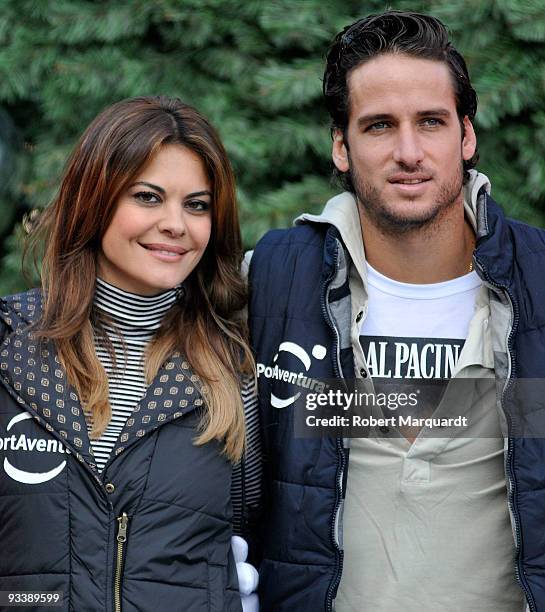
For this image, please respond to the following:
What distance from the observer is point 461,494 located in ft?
8.68

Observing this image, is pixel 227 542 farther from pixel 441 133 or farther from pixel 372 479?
pixel 441 133

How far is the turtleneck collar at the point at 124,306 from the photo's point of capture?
8.65 feet

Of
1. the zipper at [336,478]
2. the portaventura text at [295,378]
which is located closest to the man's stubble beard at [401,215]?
the zipper at [336,478]

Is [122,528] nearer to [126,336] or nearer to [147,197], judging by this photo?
[126,336]

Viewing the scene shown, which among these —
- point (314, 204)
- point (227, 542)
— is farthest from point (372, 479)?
point (314, 204)

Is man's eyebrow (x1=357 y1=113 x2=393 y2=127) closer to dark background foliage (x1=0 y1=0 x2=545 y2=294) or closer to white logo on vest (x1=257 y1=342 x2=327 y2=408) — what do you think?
white logo on vest (x1=257 y1=342 x2=327 y2=408)

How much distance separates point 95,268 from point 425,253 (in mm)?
939

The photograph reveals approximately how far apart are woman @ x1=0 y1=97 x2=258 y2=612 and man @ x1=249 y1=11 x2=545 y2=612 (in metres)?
0.19

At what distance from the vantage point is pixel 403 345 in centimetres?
276

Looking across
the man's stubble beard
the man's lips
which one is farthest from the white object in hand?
the man's lips

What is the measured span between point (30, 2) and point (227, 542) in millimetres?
2433

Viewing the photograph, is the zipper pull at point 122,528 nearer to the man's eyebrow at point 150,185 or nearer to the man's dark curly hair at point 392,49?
the man's eyebrow at point 150,185

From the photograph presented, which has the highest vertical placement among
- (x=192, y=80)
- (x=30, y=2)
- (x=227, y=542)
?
(x=30, y=2)

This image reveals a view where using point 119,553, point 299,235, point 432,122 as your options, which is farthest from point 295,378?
point 432,122
